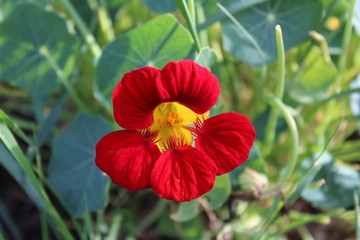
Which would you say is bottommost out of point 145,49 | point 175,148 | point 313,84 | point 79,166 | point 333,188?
point 333,188

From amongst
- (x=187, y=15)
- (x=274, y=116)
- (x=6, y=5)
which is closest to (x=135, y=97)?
(x=187, y=15)

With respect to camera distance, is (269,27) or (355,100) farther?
(355,100)

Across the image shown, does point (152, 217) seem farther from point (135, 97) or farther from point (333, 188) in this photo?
point (135, 97)

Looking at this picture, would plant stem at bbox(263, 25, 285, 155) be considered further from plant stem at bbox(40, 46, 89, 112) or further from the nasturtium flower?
plant stem at bbox(40, 46, 89, 112)

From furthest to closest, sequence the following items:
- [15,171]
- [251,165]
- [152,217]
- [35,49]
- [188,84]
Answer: [152,217] → [35,49] → [251,165] → [15,171] → [188,84]

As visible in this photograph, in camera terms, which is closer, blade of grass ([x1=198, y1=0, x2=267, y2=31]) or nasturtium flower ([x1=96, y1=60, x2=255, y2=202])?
nasturtium flower ([x1=96, y1=60, x2=255, y2=202])

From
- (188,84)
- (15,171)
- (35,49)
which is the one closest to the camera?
(188,84)

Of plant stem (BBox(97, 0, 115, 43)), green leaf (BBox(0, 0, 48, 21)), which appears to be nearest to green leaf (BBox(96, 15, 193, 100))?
plant stem (BBox(97, 0, 115, 43))

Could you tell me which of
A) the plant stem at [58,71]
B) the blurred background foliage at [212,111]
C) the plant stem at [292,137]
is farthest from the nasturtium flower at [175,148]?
the plant stem at [58,71]
